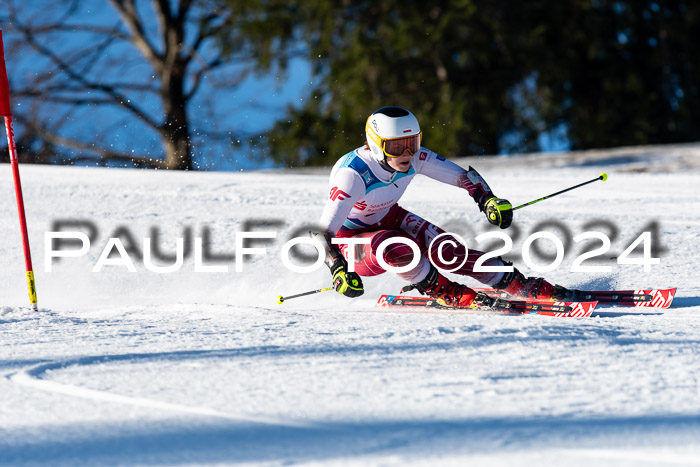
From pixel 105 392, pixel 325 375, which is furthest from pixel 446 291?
pixel 105 392

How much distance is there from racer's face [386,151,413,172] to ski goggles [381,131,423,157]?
0.07ft

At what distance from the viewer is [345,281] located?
4570 millimetres

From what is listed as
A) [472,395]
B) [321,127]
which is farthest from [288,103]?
[472,395]

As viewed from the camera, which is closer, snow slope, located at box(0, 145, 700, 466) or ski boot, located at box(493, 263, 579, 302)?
snow slope, located at box(0, 145, 700, 466)

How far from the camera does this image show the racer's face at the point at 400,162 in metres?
4.84

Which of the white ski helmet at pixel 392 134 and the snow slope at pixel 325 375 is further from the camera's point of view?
the white ski helmet at pixel 392 134

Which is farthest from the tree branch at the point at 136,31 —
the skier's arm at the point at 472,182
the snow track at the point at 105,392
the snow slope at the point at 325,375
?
the snow track at the point at 105,392

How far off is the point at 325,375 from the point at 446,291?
202cm

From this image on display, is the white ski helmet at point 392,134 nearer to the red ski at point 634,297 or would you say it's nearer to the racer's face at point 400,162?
the racer's face at point 400,162

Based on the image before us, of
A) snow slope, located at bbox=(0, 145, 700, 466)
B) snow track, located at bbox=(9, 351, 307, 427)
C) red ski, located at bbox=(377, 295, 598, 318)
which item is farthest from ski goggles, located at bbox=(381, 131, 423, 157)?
snow track, located at bbox=(9, 351, 307, 427)

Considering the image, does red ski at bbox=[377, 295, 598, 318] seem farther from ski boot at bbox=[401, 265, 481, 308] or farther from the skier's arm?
the skier's arm

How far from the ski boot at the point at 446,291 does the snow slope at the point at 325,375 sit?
169mm

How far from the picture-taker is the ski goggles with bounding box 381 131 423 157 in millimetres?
4789

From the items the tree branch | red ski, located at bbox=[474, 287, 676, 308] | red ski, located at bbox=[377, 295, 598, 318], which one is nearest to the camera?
red ski, located at bbox=[377, 295, 598, 318]
